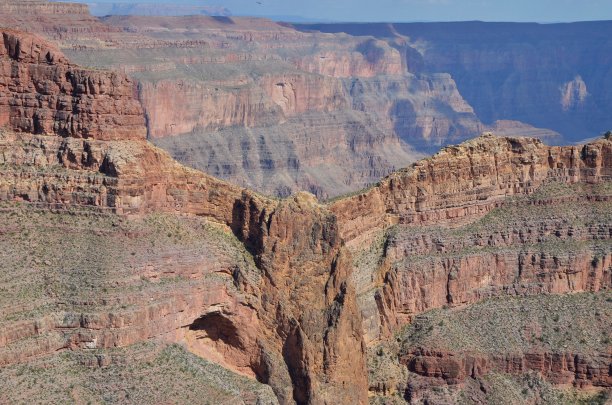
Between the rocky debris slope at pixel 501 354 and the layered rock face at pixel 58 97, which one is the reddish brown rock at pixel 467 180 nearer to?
the rocky debris slope at pixel 501 354

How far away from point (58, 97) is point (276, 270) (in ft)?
43.5

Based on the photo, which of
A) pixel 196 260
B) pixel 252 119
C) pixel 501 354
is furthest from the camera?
pixel 252 119

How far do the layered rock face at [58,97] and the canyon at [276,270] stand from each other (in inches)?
3.3

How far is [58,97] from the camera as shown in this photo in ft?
212

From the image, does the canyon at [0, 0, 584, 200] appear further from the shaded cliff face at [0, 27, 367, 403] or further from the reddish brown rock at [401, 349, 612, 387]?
the reddish brown rock at [401, 349, 612, 387]

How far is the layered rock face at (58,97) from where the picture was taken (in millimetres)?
64000

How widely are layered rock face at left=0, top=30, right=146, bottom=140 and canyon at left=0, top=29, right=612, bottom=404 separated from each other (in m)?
0.08

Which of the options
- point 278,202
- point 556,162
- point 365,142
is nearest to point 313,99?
point 365,142

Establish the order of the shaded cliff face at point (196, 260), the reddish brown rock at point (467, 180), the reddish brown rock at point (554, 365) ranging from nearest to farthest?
the shaded cliff face at point (196, 260) → the reddish brown rock at point (554, 365) → the reddish brown rock at point (467, 180)

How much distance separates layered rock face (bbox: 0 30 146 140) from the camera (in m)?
64.0

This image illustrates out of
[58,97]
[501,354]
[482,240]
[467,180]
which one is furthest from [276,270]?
[467,180]

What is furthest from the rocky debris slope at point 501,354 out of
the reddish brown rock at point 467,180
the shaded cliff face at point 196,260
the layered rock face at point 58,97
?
the layered rock face at point 58,97

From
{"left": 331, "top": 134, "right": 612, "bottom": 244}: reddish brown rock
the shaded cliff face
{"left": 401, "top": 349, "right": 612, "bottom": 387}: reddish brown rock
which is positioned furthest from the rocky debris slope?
{"left": 331, "top": 134, "right": 612, "bottom": 244}: reddish brown rock

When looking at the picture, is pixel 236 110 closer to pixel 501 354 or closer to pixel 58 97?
pixel 501 354
